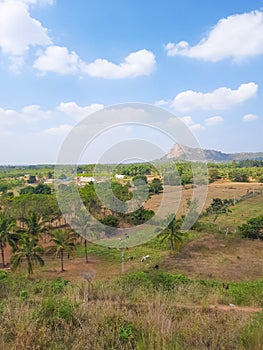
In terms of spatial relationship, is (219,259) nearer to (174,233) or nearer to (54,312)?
(174,233)

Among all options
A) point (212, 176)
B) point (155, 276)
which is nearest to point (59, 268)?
point (155, 276)

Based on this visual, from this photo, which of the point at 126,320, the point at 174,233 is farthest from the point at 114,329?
the point at 174,233

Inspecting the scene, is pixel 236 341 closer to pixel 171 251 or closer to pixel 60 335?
pixel 60 335

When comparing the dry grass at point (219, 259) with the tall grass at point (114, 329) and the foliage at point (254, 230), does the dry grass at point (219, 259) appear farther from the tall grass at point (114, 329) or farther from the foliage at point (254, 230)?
the tall grass at point (114, 329)

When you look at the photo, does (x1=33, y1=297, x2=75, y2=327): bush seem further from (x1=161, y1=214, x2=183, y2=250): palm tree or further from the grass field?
(x1=161, y1=214, x2=183, y2=250): palm tree

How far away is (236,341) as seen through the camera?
101 inches

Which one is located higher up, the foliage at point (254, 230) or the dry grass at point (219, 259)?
the foliage at point (254, 230)

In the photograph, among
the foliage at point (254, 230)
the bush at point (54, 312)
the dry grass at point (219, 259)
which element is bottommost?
the dry grass at point (219, 259)

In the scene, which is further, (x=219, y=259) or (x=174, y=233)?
(x=174, y=233)

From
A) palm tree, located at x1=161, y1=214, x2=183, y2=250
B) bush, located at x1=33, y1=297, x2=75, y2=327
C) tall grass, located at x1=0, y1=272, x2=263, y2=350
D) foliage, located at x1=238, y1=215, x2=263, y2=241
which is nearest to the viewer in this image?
tall grass, located at x1=0, y1=272, x2=263, y2=350

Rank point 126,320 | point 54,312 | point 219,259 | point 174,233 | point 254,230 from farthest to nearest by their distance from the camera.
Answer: point 254,230 < point 174,233 < point 219,259 < point 54,312 < point 126,320

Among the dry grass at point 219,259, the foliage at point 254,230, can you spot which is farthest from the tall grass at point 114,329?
the foliage at point 254,230

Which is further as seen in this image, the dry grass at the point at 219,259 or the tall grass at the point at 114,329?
the dry grass at the point at 219,259

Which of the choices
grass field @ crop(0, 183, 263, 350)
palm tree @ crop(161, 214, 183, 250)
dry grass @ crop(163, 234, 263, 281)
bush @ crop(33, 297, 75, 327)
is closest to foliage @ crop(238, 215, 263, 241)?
dry grass @ crop(163, 234, 263, 281)
